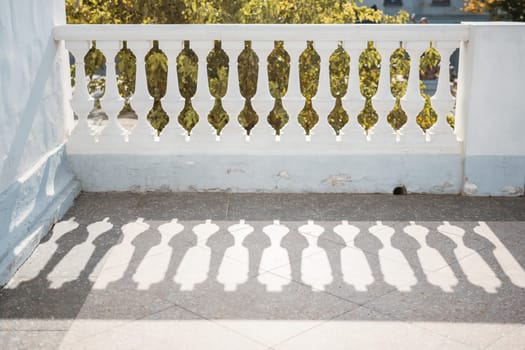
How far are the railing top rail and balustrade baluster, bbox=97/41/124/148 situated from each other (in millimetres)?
93

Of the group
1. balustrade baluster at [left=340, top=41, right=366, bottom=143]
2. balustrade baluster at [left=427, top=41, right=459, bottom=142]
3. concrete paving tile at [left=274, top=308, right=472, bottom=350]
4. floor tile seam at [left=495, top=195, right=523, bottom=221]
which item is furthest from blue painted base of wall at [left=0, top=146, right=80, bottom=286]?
floor tile seam at [left=495, top=195, right=523, bottom=221]

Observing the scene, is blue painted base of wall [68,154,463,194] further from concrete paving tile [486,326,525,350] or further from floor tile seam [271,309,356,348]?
concrete paving tile [486,326,525,350]

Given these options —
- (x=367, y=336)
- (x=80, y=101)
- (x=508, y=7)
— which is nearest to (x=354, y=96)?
(x=80, y=101)

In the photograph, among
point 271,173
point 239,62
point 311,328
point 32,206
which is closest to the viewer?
point 311,328

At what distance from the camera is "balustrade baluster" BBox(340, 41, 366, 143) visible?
625 centimetres

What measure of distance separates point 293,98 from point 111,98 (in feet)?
5.12

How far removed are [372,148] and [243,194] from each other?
1195mm

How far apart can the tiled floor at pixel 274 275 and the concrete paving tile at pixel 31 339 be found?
0.03 ft

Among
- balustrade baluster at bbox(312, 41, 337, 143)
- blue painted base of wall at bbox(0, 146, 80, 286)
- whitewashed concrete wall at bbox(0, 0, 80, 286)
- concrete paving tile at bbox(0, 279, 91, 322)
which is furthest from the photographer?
balustrade baluster at bbox(312, 41, 337, 143)

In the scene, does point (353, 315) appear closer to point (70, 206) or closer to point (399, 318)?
point (399, 318)

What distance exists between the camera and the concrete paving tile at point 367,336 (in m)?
3.75

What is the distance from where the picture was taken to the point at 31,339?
3.81 metres

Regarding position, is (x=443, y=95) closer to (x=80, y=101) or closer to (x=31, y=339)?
(x=80, y=101)

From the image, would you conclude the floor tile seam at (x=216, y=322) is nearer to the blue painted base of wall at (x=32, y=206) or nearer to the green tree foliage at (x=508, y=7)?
the blue painted base of wall at (x=32, y=206)
